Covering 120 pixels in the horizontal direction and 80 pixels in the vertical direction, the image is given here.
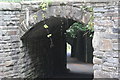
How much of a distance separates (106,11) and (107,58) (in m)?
0.95

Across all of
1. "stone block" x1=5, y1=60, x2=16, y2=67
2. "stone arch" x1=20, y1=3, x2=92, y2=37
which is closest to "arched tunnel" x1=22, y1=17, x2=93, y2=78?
"stone arch" x1=20, y1=3, x2=92, y2=37

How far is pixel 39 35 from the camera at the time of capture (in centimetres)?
770

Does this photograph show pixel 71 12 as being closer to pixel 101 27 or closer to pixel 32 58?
pixel 101 27

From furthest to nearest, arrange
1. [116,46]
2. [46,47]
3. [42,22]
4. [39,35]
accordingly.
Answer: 1. [46,47]
2. [39,35]
3. [42,22]
4. [116,46]

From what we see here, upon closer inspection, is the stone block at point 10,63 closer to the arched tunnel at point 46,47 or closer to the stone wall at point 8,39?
the stone wall at point 8,39

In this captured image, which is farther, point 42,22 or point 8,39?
point 42,22

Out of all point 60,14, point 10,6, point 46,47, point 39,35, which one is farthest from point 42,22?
point 46,47

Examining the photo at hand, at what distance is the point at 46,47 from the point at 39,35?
1165 mm

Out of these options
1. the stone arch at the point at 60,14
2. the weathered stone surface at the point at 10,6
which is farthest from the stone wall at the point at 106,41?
the weathered stone surface at the point at 10,6

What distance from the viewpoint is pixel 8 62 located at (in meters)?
6.16

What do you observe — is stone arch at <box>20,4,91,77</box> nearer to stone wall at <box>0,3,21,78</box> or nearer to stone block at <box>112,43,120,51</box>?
stone wall at <box>0,3,21,78</box>

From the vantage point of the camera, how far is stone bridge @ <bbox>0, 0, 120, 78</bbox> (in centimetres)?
493

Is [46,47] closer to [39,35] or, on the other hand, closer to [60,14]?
[39,35]

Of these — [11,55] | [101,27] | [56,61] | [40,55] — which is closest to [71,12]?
[101,27]
